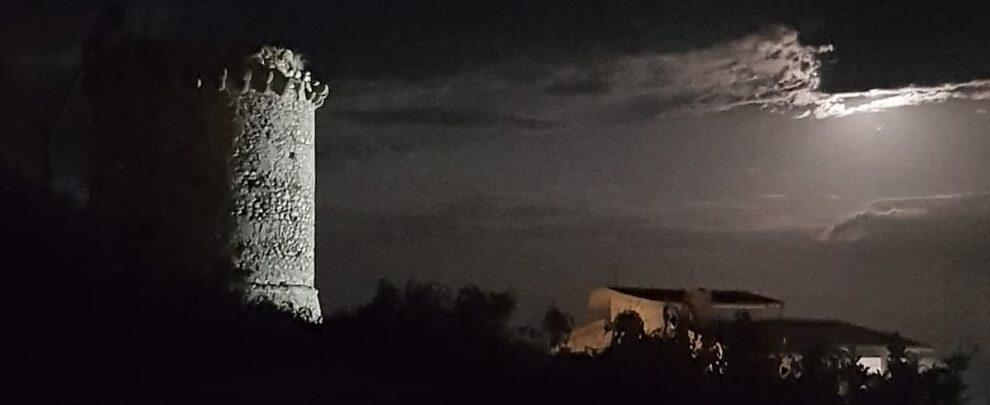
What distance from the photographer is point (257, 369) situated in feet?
51.6

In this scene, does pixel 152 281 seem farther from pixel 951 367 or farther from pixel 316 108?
pixel 951 367

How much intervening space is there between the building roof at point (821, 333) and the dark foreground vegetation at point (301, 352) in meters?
1.77

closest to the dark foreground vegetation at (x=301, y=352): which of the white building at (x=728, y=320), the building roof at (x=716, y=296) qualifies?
the white building at (x=728, y=320)

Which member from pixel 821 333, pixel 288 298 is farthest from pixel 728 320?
pixel 288 298

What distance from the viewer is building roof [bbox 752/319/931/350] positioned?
23.9 metres

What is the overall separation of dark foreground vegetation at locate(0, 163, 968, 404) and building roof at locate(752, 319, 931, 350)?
1768 mm

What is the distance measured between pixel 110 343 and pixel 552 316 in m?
7.60

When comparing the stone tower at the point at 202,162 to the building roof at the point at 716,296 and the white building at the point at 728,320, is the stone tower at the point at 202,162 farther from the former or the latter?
the building roof at the point at 716,296

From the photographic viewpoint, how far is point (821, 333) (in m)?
25.5

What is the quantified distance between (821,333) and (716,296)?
1533mm

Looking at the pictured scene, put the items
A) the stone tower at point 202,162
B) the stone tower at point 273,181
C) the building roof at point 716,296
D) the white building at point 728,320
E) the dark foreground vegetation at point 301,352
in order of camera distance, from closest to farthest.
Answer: the dark foreground vegetation at point 301,352 < the stone tower at point 202,162 < the stone tower at point 273,181 < the white building at point 728,320 < the building roof at point 716,296

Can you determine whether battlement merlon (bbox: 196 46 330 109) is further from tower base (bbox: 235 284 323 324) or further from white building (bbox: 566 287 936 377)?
white building (bbox: 566 287 936 377)

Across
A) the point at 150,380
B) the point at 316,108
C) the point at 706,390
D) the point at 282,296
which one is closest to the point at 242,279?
the point at 282,296

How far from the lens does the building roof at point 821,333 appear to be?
23.9 metres
